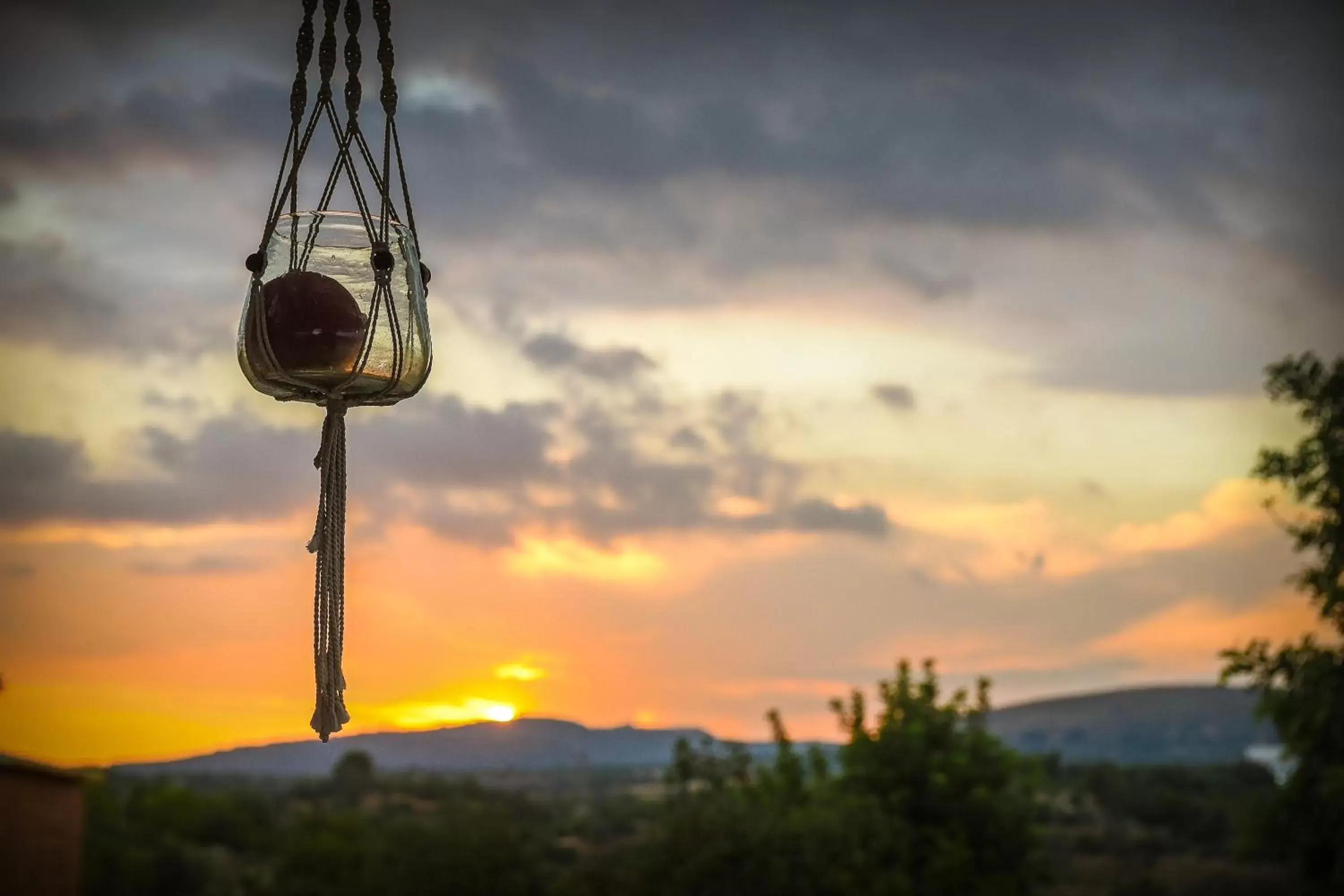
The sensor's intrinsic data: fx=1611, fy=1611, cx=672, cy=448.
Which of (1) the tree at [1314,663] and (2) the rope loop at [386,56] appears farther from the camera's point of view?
(1) the tree at [1314,663]

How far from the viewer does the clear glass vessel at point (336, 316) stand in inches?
90.5

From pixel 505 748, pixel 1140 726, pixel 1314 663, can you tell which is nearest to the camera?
pixel 1314 663

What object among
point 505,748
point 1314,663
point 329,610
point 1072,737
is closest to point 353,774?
point 505,748

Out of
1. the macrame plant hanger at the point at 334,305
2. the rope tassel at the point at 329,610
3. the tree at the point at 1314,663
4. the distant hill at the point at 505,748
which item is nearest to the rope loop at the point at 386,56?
the macrame plant hanger at the point at 334,305

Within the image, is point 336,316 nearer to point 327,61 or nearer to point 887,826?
point 327,61

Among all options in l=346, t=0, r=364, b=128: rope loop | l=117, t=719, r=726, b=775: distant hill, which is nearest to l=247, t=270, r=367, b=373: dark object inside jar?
l=346, t=0, r=364, b=128: rope loop

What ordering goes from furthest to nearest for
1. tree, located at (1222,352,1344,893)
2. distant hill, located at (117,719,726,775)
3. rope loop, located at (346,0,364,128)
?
1. distant hill, located at (117,719,726,775)
2. tree, located at (1222,352,1344,893)
3. rope loop, located at (346,0,364,128)

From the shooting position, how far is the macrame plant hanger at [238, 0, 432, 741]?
2.29 meters

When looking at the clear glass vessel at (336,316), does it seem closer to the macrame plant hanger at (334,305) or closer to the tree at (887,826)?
the macrame plant hanger at (334,305)

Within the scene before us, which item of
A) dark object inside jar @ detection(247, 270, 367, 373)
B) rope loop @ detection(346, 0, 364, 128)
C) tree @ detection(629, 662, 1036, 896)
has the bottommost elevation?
tree @ detection(629, 662, 1036, 896)

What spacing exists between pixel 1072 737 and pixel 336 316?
26901 millimetres

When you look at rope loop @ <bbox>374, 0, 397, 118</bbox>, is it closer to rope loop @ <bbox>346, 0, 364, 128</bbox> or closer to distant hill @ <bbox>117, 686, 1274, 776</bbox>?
rope loop @ <bbox>346, 0, 364, 128</bbox>

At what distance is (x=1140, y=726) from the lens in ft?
90.5

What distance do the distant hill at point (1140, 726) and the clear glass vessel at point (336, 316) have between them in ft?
84.1
